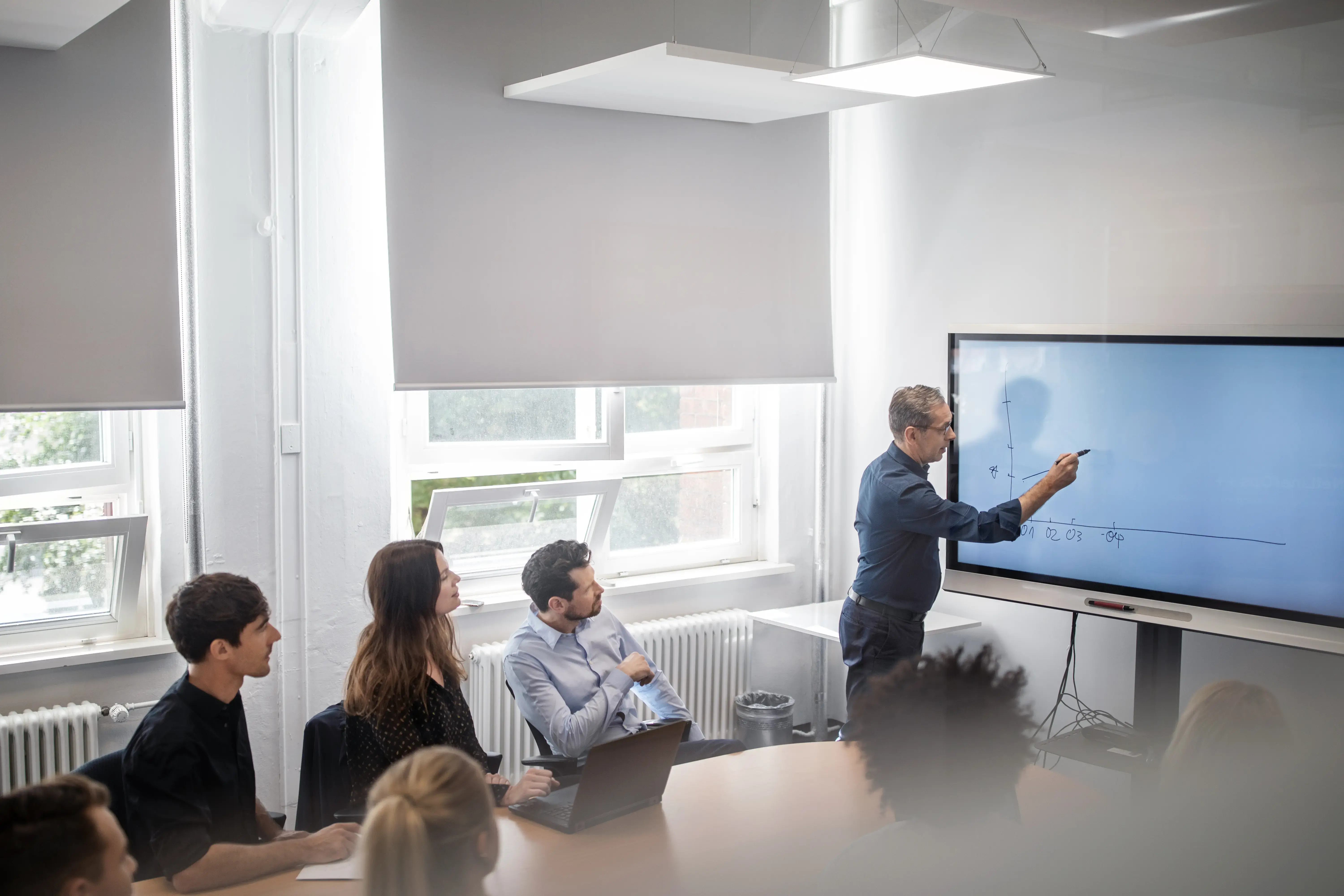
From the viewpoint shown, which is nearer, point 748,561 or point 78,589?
point 78,589

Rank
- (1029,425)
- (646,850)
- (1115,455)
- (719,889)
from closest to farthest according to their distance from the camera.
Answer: (719,889)
(646,850)
(1115,455)
(1029,425)

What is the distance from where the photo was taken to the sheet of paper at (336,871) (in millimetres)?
430

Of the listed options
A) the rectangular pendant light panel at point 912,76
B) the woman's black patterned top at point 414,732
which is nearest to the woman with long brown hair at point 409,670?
the woman's black patterned top at point 414,732

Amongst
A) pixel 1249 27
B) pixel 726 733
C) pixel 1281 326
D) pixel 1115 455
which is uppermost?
pixel 1249 27

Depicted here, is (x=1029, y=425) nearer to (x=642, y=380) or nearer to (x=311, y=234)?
(x=642, y=380)

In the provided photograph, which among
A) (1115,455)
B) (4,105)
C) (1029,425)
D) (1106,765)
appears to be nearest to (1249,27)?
(1106,765)

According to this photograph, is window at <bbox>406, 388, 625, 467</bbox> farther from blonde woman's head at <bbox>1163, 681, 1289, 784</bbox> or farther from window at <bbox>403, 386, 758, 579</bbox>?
blonde woman's head at <bbox>1163, 681, 1289, 784</bbox>

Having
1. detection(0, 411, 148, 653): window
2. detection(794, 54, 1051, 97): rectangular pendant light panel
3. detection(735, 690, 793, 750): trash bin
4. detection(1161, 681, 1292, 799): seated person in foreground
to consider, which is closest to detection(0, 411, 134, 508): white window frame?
detection(0, 411, 148, 653): window

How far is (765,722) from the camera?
145 inches

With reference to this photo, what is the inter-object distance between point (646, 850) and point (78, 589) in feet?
8.88

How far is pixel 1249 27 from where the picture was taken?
52 cm

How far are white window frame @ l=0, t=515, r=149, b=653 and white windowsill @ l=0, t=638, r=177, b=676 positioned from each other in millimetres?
25

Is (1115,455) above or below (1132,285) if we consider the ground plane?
below

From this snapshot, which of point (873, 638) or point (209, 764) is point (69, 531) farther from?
point (873, 638)
